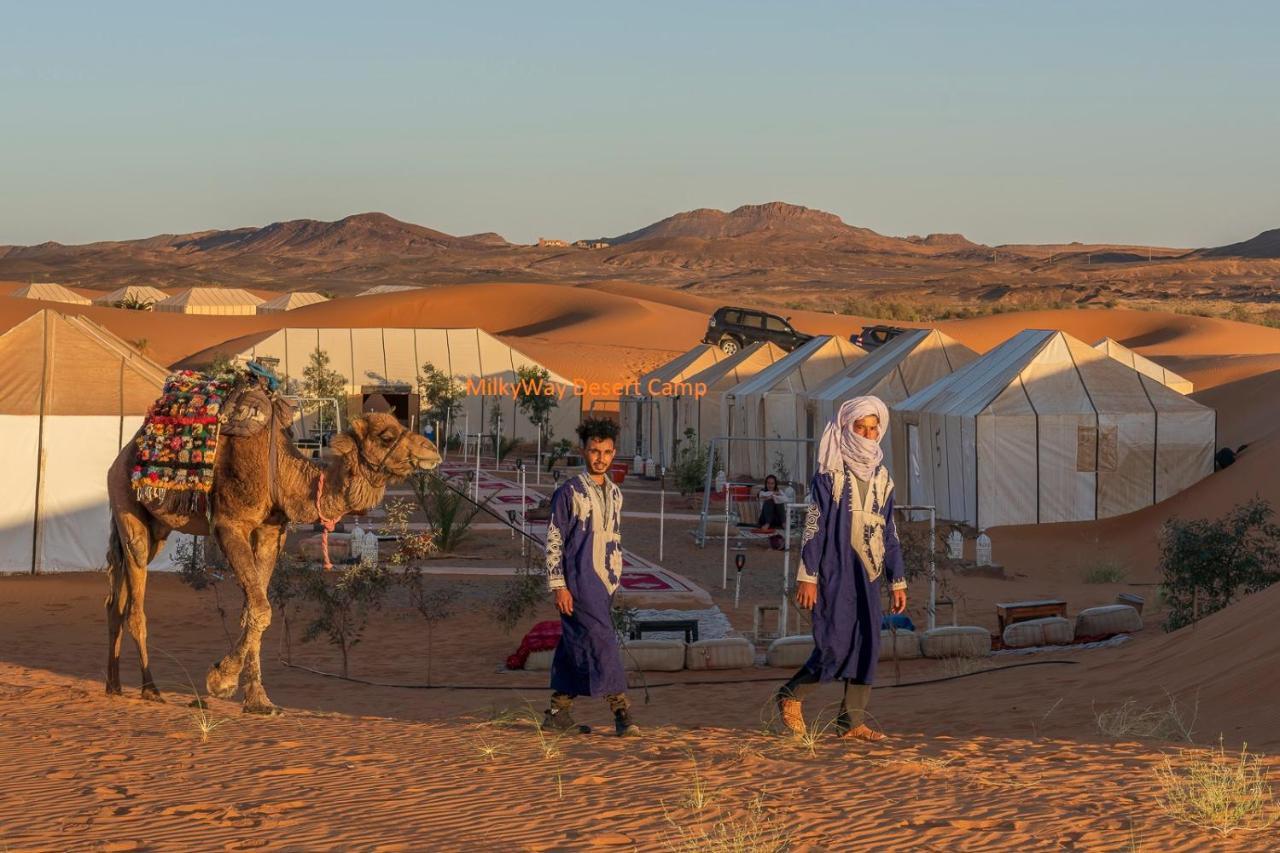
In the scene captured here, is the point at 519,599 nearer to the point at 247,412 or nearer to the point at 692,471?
the point at 247,412

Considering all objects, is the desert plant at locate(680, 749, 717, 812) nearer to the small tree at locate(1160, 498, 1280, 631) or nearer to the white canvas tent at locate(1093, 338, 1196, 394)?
the small tree at locate(1160, 498, 1280, 631)

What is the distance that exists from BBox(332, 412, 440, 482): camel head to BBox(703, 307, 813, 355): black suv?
36130 mm

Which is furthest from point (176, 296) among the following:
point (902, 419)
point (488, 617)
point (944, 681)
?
point (944, 681)

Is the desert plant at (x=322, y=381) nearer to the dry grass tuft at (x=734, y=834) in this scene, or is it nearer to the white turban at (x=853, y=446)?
the white turban at (x=853, y=446)

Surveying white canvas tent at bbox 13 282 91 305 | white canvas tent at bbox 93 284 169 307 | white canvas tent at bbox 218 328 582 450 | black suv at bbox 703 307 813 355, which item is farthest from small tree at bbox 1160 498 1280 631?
white canvas tent at bbox 93 284 169 307

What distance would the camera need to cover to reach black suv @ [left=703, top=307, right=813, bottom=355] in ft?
146

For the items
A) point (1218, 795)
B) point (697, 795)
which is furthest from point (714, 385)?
point (1218, 795)

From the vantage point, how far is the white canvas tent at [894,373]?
26.6 m

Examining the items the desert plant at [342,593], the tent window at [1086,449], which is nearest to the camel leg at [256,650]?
the desert plant at [342,593]

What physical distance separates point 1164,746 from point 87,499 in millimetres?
13570

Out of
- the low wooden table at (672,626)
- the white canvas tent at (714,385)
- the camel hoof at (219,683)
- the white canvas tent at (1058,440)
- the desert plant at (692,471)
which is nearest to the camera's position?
the camel hoof at (219,683)

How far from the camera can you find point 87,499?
A: 17.7 metres

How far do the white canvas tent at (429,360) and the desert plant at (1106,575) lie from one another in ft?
81.8

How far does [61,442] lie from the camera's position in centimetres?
1767
